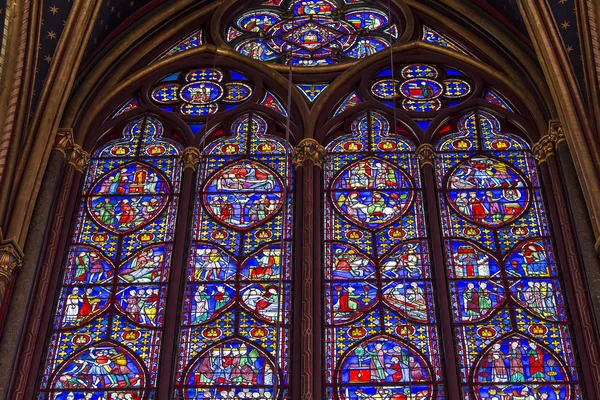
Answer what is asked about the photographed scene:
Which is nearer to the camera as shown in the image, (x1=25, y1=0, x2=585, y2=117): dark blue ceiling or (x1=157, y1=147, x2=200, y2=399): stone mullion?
(x1=157, y1=147, x2=200, y2=399): stone mullion

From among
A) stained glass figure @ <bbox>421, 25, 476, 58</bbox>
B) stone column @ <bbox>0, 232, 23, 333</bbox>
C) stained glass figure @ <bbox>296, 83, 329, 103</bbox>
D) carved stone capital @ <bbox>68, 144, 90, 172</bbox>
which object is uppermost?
stained glass figure @ <bbox>421, 25, 476, 58</bbox>

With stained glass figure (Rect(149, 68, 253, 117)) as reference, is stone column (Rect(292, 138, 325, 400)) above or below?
below

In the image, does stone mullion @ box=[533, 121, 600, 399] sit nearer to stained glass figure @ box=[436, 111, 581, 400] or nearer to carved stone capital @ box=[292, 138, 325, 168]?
stained glass figure @ box=[436, 111, 581, 400]

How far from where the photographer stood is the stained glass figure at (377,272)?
12.6 meters

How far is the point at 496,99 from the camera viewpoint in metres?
16.0

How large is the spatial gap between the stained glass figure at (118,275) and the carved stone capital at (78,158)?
224 mm

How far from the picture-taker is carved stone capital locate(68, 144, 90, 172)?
14.9m

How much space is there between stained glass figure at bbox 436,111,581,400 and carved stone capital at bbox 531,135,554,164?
0.23 m

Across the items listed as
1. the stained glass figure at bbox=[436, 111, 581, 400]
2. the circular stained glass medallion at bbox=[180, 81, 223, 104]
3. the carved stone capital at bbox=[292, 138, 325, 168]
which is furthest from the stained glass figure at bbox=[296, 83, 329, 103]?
the stained glass figure at bbox=[436, 111, 581, 400]

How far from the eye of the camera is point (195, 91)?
16.5m

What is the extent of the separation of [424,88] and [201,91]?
330 cm

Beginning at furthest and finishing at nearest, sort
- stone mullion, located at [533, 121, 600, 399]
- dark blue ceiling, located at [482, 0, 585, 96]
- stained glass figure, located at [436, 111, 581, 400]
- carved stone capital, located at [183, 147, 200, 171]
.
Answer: carved stone capital, located at [183, 147, 200, 171], dark blue ceiling, located at [482, 0, 585, 96], stained glass figure, located at [436, 111, 581, 400], stone mullion, located at [533, 121, 600, 399]

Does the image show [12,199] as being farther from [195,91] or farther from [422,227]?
[422,227]

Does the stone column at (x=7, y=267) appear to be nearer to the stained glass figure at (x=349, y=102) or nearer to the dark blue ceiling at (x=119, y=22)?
the dark blue ceiling at (x=119, y=22)
